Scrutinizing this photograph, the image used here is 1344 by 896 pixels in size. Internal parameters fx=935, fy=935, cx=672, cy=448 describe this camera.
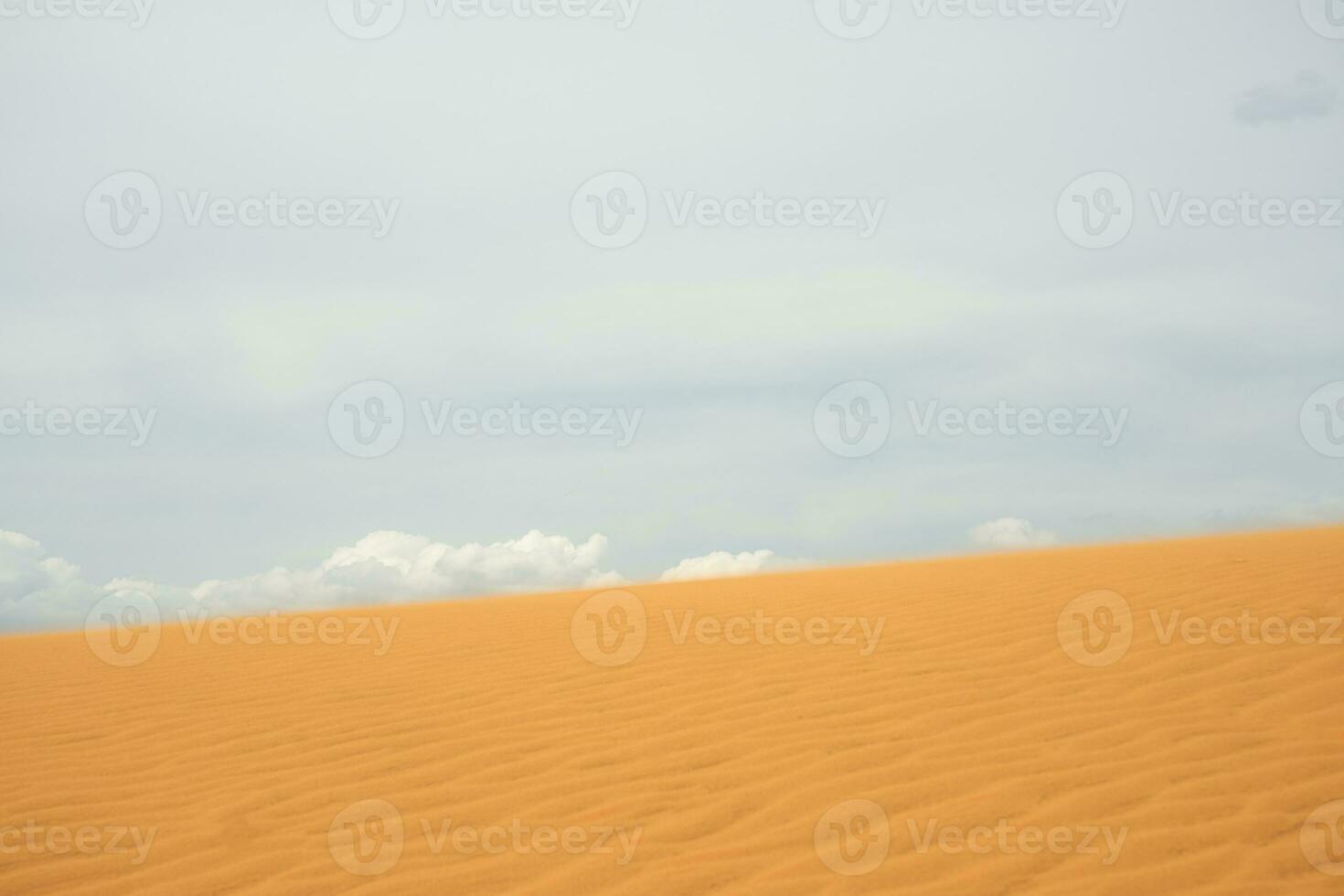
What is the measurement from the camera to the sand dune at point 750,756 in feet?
13.0

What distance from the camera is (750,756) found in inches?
200

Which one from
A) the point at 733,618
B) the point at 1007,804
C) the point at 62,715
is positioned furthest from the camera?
the point at 733,618

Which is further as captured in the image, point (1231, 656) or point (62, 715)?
point (62, 715)

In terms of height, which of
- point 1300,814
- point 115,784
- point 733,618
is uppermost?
point 733,618

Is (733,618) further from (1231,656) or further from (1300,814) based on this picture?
(1300,814)

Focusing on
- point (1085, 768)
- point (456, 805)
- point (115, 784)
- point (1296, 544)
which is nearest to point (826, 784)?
point (1085, 768)

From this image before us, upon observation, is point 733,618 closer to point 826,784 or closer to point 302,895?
point 826,784

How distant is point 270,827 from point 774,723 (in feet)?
9.13

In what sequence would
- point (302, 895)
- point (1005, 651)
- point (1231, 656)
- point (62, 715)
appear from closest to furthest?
point (302, 895)
point (1231, 656)
point (1005, 651)
point (62, 715)

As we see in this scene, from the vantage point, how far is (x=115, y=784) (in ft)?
18.2

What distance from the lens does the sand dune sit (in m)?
3.96

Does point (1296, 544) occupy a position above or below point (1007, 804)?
above

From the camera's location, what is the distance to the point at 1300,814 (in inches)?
160

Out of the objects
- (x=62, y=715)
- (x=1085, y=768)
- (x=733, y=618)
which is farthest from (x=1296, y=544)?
(x=62, y=715)
